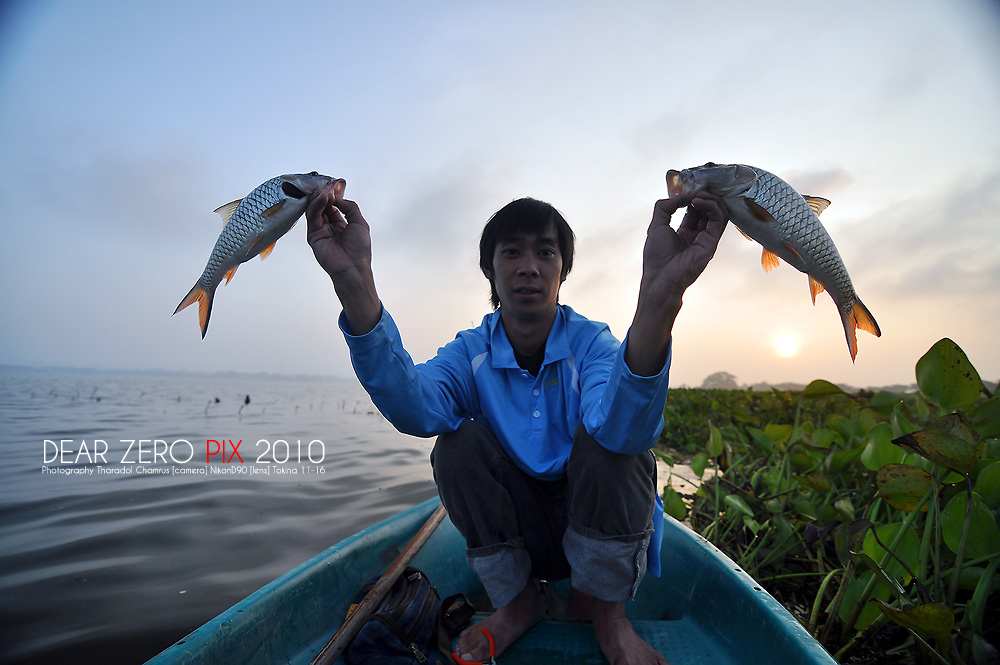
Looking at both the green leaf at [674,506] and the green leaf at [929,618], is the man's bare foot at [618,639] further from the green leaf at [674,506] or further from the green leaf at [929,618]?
the green leaf at [674,506]

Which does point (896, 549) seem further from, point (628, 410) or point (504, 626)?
point (504, 626)

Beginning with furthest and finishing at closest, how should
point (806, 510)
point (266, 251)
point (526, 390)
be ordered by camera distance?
1. point (806, 510)
2. point (526, 390)
3. point (266, 251)

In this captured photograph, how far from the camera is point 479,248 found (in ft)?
8.02

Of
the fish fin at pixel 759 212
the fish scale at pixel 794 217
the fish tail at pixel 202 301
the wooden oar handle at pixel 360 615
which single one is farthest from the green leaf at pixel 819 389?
the fish tail at pixel 202 301

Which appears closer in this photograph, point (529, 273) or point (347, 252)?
point (347, 252)

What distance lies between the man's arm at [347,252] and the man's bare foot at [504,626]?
1216 millimetres

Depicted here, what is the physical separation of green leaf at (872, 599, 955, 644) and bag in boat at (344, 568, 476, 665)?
1.44 metres

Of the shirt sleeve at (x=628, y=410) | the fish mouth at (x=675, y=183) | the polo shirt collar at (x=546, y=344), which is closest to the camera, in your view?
the shirt sleeve at (x=628, y=410)

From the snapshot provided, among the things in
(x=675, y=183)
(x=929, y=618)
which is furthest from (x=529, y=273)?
Answer: (x=929, y=618)

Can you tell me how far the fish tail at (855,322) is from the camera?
1.48 metres

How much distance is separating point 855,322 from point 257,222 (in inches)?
82.2

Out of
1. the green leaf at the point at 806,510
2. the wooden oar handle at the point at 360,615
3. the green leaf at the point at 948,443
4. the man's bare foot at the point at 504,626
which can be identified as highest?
the green leaf at the point at 948,443

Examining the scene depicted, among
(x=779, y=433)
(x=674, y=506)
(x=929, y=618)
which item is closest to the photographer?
(x=929, y=618)

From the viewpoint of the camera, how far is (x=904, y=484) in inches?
59.9
